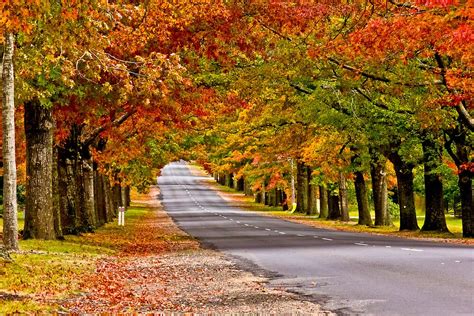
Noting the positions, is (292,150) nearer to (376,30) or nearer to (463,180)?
(463,180)

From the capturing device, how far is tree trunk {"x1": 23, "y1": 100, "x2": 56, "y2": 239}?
23438 millimetres

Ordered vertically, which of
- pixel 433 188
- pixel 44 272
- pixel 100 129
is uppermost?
pixel 100 129

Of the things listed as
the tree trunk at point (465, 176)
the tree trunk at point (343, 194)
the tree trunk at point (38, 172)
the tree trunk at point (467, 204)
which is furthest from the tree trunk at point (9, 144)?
the tree trunk at point (343, 194)

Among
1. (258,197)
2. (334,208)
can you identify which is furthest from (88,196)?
(258,197)

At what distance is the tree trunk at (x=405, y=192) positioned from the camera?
3928 centimetres

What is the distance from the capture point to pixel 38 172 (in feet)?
76.7

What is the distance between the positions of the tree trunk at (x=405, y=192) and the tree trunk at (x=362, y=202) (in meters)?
7.18

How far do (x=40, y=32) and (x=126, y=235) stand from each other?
20.2 metres

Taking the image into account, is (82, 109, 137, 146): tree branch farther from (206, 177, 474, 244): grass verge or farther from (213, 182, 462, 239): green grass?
(213, 182, 462, 239): green grass

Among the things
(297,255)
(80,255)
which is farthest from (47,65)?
(297,255)

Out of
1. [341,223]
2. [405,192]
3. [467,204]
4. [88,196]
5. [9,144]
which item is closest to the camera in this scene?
[9,144]

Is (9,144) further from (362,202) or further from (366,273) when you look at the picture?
(362,202)

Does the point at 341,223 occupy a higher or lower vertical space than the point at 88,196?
lower

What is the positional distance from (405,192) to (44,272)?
2685 centimetres
